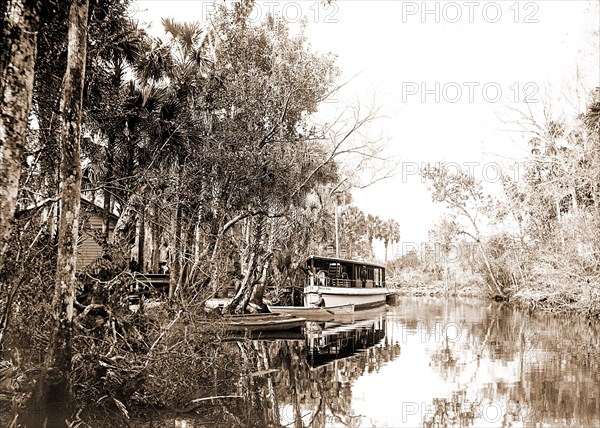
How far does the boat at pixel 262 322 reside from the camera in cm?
1601

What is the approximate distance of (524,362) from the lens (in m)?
12.2

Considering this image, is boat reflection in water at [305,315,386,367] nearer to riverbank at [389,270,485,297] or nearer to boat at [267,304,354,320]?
boat at [267,304,354,320]

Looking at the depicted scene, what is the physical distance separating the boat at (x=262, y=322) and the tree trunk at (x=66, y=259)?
29.8 ft

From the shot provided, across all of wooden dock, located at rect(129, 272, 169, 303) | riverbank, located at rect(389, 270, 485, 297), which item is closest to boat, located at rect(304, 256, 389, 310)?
wooden dock, located at rect(129, 272, 169, 303)

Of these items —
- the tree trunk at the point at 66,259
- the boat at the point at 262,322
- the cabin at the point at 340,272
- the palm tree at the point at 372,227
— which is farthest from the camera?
the palm tree at the point at 372,227

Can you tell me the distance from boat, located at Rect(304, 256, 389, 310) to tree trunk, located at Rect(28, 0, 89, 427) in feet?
61.1

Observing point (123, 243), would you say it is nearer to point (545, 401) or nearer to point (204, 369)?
point (204, 369)

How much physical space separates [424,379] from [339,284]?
17073 millimetres

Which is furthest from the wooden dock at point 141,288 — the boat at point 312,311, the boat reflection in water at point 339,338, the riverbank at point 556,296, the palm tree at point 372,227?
the palm tree at point 372,227

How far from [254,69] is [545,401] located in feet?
43.8

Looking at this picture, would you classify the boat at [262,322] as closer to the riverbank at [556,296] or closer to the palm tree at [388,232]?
the riverbank at [556,296]

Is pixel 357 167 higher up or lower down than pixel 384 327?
higher up

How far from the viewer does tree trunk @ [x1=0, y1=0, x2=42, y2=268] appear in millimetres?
4691

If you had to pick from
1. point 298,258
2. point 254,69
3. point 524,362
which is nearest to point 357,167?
point 298,258
